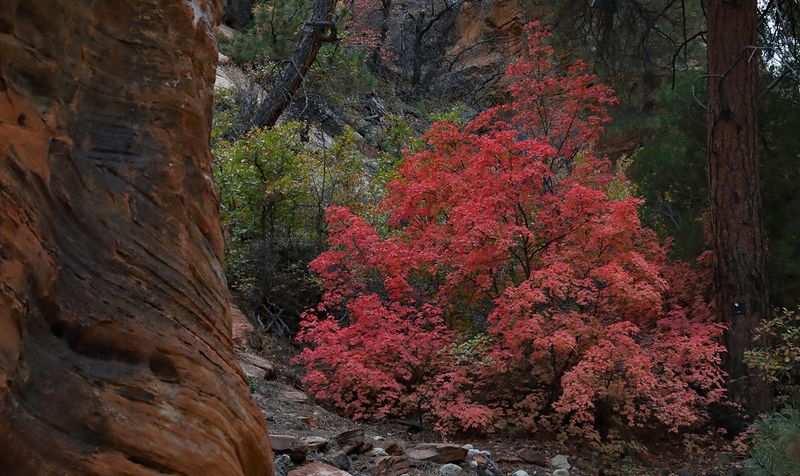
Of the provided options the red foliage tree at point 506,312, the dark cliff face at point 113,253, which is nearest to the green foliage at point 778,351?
the red foliage tree at point 506,312

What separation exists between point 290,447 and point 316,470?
0.24 m

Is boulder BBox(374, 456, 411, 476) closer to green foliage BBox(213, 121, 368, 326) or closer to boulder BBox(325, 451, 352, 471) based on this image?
boulder BBox(325, 451, 352, 471)

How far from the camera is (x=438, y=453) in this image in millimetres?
5902

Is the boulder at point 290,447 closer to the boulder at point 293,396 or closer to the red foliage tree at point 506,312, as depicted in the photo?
the boulder at point 293,396

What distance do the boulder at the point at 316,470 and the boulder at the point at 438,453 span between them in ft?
4.04

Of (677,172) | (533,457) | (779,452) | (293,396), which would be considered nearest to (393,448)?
(293,396)

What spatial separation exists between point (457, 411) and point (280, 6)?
460 inches

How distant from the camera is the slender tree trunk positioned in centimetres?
895

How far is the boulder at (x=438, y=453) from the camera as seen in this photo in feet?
19.2

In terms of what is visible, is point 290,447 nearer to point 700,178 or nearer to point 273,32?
point 700,178

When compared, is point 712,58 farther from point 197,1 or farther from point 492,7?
point 492,7

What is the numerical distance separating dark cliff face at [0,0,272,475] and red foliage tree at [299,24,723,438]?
4.71 meters

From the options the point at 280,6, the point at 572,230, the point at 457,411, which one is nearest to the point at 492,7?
the point at 280,6

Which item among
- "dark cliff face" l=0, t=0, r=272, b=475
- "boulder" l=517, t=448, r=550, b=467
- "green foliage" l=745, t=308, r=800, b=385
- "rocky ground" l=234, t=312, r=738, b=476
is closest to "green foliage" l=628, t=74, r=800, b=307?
"green foliage" l=745, t=308, r=800, b=385
